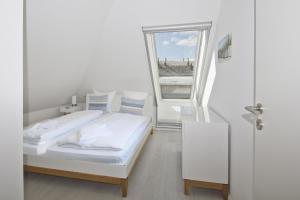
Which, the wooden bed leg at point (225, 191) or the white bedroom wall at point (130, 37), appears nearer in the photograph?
the wooden bed leg at point (225, 191)

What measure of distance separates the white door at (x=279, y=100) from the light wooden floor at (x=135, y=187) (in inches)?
35.8

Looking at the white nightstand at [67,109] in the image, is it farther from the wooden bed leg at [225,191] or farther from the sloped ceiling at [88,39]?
the wooden bed leg at [225,191]

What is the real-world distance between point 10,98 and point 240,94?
1.44 m

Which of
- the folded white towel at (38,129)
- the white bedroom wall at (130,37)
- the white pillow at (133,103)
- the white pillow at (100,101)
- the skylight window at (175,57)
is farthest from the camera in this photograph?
the white pillow at (100,101)

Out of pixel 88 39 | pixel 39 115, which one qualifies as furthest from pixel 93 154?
pixel 39 115

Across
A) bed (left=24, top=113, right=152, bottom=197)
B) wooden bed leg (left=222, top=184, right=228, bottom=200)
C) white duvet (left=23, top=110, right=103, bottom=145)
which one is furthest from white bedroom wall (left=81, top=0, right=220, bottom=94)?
wooden bed leg (left=222, top=184, right=228, bottom=200)

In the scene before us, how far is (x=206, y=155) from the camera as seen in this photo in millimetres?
1594

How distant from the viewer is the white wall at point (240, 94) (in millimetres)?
1153

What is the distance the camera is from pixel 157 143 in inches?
120

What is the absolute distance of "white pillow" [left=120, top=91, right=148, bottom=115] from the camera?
333cm

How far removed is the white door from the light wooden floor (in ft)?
2.98

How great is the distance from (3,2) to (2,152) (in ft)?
1.47

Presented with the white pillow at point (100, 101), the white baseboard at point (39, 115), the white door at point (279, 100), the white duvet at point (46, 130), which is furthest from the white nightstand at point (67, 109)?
the white door at point (279, 100)

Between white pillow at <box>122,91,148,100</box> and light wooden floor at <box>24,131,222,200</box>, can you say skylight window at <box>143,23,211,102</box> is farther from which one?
light wooden floor at <box>24,131,222,200</box>
